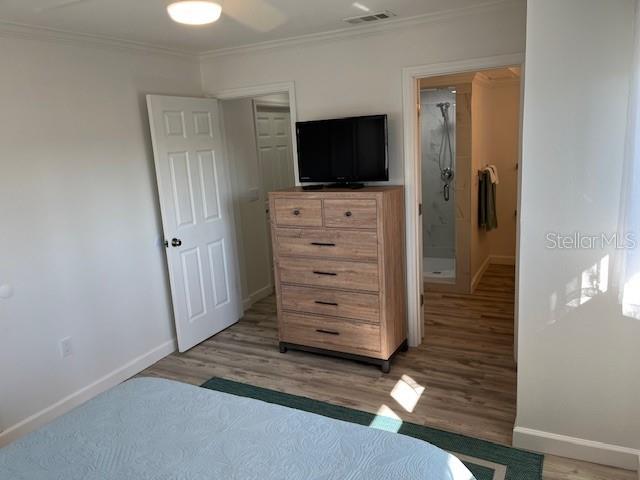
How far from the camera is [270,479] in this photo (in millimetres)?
1419

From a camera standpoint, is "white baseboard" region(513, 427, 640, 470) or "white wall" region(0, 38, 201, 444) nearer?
"white baseboard" region(513, 427, 640, 470)

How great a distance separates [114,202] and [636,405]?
10.7 feet

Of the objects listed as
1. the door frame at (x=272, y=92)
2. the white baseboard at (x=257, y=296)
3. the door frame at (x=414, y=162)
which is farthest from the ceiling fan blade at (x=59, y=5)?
the white baseboard at (x=257, y=296)

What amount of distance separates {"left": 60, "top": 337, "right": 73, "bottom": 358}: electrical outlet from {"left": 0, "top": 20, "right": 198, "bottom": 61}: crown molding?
181 centimetres

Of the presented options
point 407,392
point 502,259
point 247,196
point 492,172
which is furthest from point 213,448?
point 502,259

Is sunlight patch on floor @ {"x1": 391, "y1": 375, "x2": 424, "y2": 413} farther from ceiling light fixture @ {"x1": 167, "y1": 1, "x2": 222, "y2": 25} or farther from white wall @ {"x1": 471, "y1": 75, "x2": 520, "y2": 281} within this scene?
ceiling light fixture @ {"x1": 167, "y1": 1, "x2": 222, "y2": 25}

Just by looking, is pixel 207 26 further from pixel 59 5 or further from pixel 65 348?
pixel 65 348

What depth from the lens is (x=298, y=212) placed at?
131 inches

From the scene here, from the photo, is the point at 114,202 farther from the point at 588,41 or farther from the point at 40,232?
the point at 588,41

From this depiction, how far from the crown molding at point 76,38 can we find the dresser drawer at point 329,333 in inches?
87.1

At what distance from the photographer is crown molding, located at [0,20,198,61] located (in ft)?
8.71

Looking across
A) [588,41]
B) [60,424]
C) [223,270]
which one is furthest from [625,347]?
[223,270]

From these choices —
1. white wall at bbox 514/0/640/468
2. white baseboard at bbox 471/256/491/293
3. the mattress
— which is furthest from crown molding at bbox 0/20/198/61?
white baseboard at bbox 471/256/491/293

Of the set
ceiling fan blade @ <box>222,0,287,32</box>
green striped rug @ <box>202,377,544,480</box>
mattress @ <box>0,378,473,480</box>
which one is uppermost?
ceiling fan blade @ <box>222,0,287,32</box>
